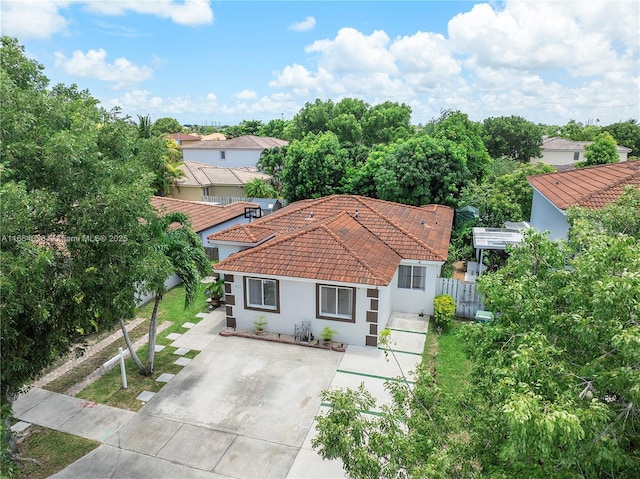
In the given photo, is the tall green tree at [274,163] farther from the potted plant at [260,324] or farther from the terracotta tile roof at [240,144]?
the potted plant at [260,324]

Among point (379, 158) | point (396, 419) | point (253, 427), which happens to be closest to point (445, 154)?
point (379, 158)

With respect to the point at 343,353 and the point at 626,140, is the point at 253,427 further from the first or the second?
the point at 626,140

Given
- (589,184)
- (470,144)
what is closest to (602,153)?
(470,144)

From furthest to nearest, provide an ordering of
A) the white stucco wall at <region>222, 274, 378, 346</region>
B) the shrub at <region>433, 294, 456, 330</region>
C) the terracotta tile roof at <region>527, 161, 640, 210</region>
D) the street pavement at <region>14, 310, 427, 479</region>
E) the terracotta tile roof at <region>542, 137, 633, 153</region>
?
1. the terracotta tile roof at <region>542, 137, 633, 153</region>
2. the shrub at <region>433, 294, 456, 330</region>
3. the white stucco wall at <region>222, 274, 378, 346</region>
4. the terracotta tile roof at <region>527, 161, 640, 210</region>
5. the street pavement at <region>14, 310, 427, 479</region>

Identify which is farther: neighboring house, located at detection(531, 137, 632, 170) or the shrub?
neighboring house, located at detection(531, 137, 632, 170)

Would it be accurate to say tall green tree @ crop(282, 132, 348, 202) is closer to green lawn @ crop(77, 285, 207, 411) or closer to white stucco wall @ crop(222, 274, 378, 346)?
green lawn @ crop(77, 285, 207, 411)

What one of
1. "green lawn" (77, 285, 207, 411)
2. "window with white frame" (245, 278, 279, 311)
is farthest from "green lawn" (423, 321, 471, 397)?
"green lawn" (77, 285, 207, 411)

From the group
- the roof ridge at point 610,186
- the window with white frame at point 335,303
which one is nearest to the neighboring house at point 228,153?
the window with white frame at point 335,303
